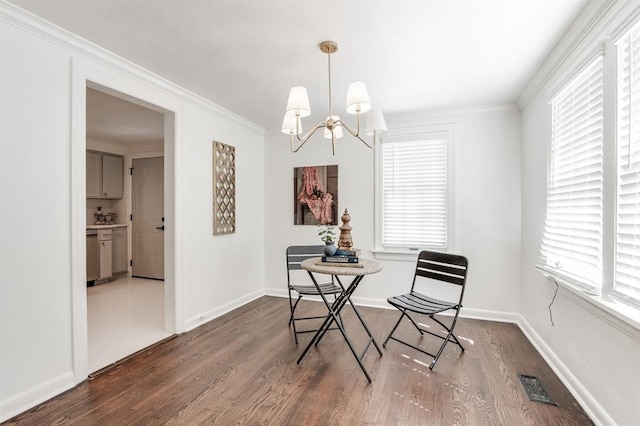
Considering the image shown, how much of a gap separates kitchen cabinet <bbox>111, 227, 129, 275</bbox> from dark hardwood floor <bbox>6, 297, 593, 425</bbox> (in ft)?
11.6

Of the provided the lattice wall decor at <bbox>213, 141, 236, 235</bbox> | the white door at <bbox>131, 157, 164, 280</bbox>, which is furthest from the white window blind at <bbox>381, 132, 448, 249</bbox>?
the white door at <bbox>131, 157, 164, 280</bbox>

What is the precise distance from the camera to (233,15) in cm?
197

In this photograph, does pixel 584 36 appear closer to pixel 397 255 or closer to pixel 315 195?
pixel 397 255

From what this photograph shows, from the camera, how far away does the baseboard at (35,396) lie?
1886 millimetres


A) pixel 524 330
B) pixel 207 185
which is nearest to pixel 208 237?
pixel 207 185

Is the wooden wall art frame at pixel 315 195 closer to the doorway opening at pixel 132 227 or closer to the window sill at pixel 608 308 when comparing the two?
the doorway opening at pixel 132 227

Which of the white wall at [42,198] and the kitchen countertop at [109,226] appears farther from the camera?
the kitchen countertop at [109,226]

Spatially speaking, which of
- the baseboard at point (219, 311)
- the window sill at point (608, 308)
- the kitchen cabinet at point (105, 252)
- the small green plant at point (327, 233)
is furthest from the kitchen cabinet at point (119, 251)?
the window sill at point (608, 308)

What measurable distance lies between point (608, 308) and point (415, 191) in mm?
2408

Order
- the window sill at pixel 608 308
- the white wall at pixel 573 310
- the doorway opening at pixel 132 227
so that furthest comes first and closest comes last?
the doorway opening at pixel 132 227
the white wall at pixel 573 310
the window sill at pixel 608 308

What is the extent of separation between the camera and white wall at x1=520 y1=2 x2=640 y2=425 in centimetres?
164

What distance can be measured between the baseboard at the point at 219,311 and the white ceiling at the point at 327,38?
2351 millimetres

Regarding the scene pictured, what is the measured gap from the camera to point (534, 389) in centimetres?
219

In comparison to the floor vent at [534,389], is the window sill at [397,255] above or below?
above
